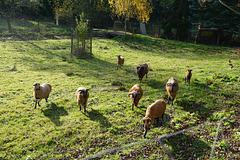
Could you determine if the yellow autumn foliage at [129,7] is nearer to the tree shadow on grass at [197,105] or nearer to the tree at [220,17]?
the tree at [220,17]

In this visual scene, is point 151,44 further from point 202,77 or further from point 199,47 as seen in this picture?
point 202,77

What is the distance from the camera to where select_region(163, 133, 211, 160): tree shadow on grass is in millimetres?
7659

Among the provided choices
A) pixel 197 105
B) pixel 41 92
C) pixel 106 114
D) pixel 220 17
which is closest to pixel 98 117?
pixel 106 114

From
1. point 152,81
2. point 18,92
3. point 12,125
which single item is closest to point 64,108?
point 12,125

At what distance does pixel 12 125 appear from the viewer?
9820 mm

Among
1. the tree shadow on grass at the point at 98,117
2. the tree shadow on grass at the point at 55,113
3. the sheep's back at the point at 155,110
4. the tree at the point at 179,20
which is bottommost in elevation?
the tree shadow on grass at the point at 55,113

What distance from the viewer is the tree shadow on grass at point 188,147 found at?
766 cm

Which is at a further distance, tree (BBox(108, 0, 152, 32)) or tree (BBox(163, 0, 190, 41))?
tree (BBox(108, 0, 152, 32))

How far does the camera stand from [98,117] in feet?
35.1

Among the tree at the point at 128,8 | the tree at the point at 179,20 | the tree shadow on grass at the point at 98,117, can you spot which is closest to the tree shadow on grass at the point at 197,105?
the tree shadow on grass at the point at 98,117

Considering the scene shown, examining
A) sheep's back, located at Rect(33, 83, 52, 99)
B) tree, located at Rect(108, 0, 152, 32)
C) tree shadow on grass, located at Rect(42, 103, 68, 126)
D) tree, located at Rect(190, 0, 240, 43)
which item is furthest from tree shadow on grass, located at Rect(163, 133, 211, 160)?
tree, located at Rect(108, 0, 152, 32)

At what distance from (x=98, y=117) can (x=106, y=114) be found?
60cm

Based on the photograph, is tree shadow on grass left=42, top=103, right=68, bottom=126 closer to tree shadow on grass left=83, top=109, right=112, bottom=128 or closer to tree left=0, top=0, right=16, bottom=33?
tree shadow on grass left=83, top=109, right=112, bottom=128

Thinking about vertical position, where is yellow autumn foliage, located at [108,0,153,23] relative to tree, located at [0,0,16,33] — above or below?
above
